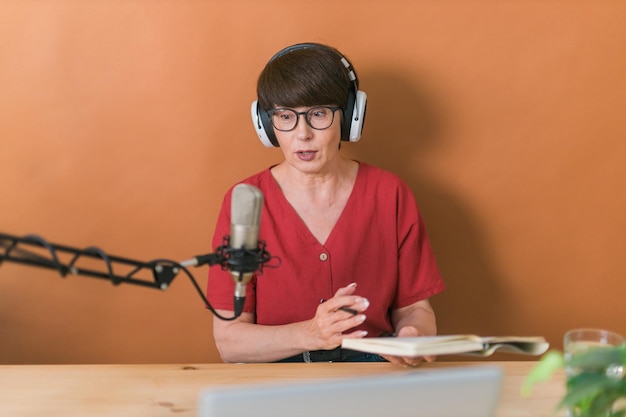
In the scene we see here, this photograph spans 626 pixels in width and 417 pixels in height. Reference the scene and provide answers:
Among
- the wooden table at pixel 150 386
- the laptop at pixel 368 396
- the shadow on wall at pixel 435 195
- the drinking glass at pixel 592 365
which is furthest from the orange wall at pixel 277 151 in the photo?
the laptop at pixel 368 396

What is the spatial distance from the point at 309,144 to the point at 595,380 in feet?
3.30

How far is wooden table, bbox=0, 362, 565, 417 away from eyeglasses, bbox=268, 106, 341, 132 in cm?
62

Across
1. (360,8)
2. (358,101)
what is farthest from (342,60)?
(360,8)

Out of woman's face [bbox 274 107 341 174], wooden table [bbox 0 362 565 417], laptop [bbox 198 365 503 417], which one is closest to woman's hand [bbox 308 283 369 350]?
wooden table [bbox 0 362 565 417]

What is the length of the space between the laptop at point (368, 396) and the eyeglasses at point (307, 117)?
102 centimetres

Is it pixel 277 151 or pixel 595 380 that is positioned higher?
pixel 277 151

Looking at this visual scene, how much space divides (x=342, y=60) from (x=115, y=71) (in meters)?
0.71

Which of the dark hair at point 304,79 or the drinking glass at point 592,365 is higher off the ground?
the dark hair at point 304,79

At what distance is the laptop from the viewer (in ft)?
2.61

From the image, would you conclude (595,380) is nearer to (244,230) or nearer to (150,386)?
(244,230)

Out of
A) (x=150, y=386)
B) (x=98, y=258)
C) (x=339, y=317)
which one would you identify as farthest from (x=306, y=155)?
(x=98, y=258)

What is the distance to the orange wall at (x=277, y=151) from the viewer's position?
203 cm

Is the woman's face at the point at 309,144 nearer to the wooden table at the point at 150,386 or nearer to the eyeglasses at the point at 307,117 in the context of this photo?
the eyeglasses at the point at 307,117

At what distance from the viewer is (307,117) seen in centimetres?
176
